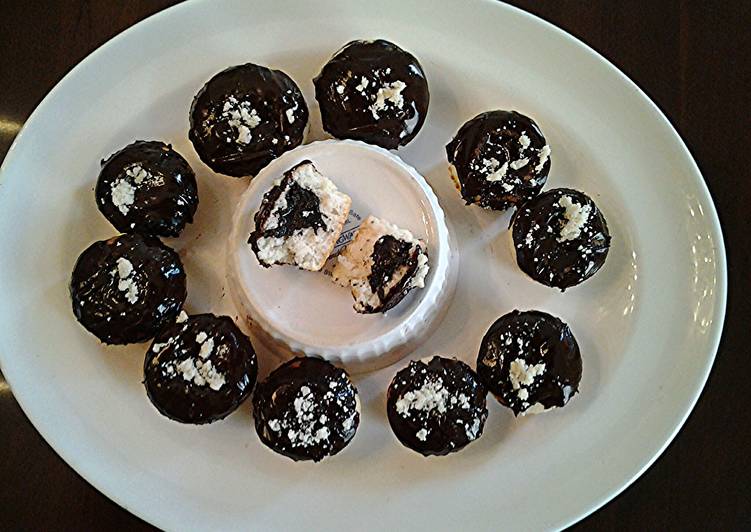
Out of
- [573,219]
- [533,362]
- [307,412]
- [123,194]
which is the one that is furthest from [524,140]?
[123,194]

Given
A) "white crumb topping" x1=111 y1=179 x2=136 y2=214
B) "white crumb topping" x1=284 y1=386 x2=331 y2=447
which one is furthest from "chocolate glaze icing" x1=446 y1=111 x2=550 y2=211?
"white crumb topping" x1=111 y1=179 x2=136 y2=214

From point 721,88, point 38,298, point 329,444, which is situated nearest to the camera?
point 329,444

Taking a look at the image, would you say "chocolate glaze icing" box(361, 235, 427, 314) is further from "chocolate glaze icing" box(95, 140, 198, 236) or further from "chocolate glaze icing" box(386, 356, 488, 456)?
"chocolate glaze icing" box(95, 140, 198, 236)

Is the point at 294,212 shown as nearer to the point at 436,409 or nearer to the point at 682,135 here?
the point at 436,409

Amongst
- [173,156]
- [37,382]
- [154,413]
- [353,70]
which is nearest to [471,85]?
[353,70]

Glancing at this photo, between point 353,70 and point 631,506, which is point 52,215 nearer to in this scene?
point 353,70

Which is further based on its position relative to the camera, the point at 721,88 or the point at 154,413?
the point at 721,88

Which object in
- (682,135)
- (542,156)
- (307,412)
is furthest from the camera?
(682,135)
